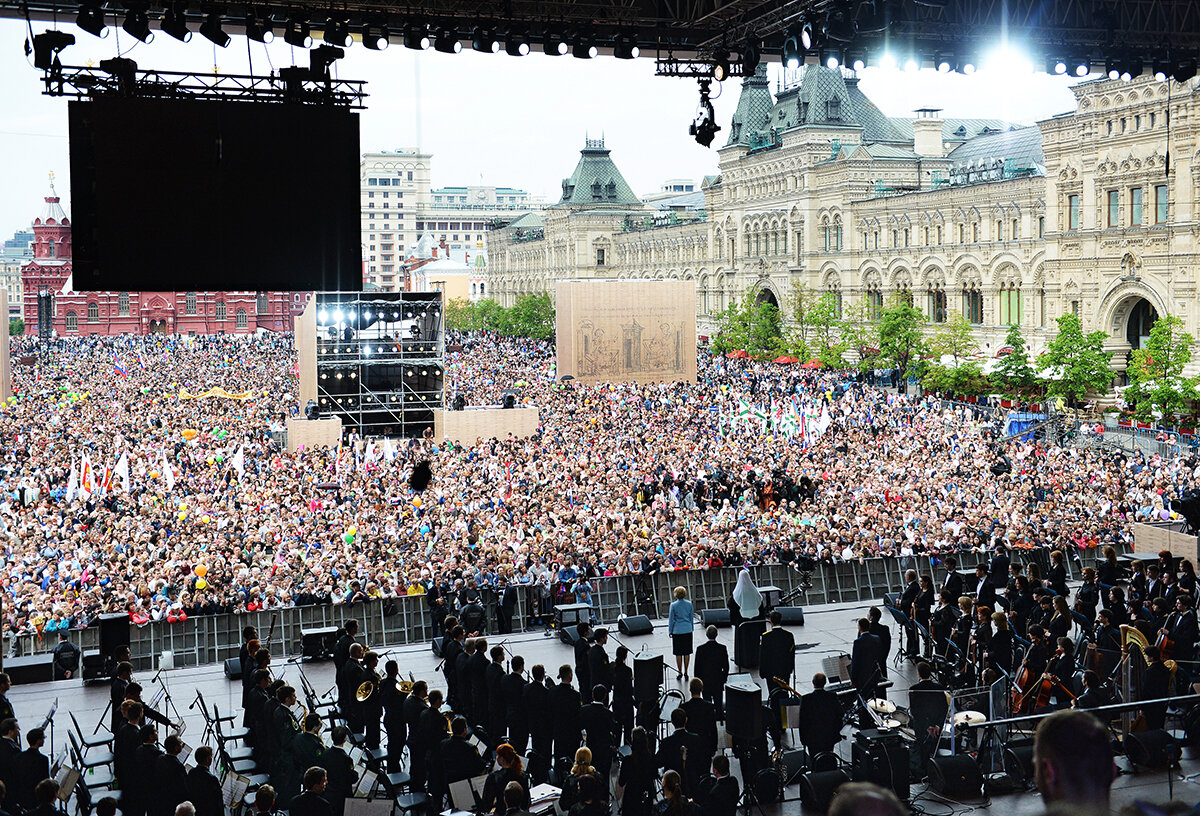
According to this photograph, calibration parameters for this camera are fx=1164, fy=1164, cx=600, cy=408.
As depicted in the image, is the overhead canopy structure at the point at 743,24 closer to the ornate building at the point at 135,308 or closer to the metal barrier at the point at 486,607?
the metal barrier at the point at 486,607

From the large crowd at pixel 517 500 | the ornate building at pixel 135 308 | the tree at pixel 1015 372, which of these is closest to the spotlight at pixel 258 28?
the large crowd at pixel 517 500

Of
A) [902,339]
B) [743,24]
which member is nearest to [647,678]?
[743,24]

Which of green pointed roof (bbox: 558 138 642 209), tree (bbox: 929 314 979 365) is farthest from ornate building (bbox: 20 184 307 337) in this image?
tree (bbox: 929 314 979 365)

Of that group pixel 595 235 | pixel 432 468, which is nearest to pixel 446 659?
pixel 432 468

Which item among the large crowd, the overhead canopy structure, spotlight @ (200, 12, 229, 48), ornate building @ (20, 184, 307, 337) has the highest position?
ornate building @ (20, 184, 307, 337)

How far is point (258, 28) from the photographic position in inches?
548

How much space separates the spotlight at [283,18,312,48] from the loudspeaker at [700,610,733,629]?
9252 millimetres

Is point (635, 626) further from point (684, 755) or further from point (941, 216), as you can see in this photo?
point (941, 216)

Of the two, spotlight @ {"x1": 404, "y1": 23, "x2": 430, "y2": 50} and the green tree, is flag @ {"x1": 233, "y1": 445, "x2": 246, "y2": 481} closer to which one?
spotlight @ {"x1": 404, "y1": 23, "x2": 430, "y2": 50}

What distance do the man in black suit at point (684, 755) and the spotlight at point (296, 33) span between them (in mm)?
9236

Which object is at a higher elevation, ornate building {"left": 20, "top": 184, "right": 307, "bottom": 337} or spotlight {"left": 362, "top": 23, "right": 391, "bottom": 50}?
ornate building {"left": 20, "top": 184, "right": 307, "bottom": 337}

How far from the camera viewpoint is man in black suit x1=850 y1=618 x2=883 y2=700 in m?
12.3

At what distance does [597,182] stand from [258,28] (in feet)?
288

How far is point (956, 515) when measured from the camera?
21.6m
